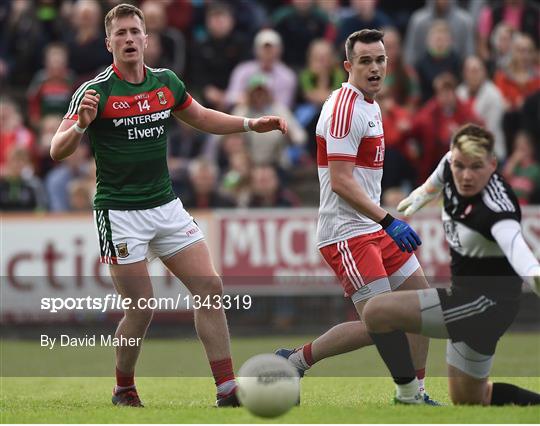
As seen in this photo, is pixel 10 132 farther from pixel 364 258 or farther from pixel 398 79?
pixel 364 258

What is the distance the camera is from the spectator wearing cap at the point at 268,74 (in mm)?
17984

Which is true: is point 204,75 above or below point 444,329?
above

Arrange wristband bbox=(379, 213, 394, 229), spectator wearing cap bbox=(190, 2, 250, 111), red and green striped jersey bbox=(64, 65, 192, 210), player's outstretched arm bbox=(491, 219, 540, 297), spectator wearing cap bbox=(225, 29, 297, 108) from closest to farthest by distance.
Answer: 1. player's outstretched arm bbox=(491, 219, 540, 297)
2. wristband bbox=(379, 213, 394, 229)
3. red and green striped jersey bbox=(64, 65, 192, 210)
4. spectator wearing cap bbox=(225, 29, 297, 108)
5. spectator wearing cap bbox=(190, 2, 250, 111)

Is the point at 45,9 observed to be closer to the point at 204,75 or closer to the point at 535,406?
the point at 204,75

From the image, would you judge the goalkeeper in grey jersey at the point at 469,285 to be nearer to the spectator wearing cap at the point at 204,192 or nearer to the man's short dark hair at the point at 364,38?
the man's short dark hair at the point at 364,38

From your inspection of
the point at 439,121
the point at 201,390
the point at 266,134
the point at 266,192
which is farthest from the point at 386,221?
the point at 266,134

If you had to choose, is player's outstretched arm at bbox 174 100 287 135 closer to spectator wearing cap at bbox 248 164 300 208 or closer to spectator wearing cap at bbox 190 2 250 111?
spectator wearing cap at bbox 248 164 300 208

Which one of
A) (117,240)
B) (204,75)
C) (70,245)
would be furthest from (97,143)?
(204,75)

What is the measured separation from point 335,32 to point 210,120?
985 centimetres

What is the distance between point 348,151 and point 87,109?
184 centimetres

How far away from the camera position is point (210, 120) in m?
9.55

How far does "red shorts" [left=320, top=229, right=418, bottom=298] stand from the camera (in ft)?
29.7

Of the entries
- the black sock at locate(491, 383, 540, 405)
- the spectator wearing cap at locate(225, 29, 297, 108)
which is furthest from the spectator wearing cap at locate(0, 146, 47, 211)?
the black sock at locate(491, 383, 540, 405)

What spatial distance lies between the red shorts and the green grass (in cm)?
89
